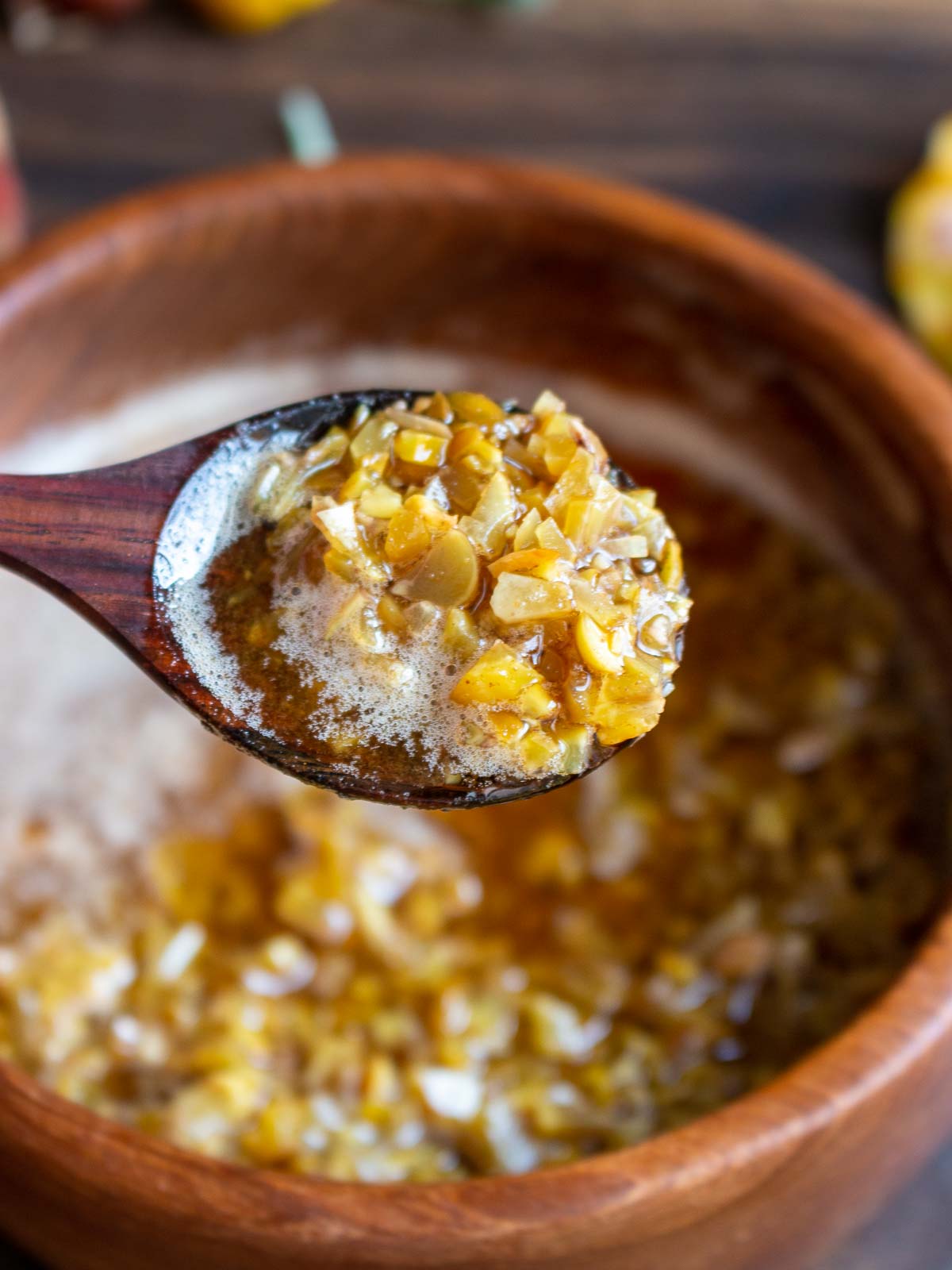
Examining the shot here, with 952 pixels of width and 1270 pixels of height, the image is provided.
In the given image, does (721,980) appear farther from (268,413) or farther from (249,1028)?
(268,413)

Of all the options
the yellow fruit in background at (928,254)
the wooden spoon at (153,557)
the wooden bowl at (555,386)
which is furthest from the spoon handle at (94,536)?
the yellow fruit in background at (928,254)

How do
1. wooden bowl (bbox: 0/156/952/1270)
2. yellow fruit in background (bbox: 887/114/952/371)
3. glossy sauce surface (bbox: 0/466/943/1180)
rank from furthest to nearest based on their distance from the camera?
1. yellow fruit in background (bbox: 887/114/952/371)
2. glossy sauce surface (bbox: 0/466/943/1180)
3. wooden bowl (bbox: 0/156/952/1270)

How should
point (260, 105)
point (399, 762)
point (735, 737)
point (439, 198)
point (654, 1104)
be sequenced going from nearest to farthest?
point (399, 762), point (654, 1104), point (439, 198), point (735, 737), point (260, 105)

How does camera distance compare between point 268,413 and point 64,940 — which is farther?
point 64,940

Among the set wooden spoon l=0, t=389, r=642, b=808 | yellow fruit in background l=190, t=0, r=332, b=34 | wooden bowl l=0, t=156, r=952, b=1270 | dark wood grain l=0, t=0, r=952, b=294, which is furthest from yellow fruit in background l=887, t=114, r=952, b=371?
wooden spoon l=0, t=389, r=642, b=808

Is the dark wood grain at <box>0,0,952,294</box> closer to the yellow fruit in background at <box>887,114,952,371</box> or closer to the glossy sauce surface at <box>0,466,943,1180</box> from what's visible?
the yellow fruit in background at <box>887,114,952,371</box>

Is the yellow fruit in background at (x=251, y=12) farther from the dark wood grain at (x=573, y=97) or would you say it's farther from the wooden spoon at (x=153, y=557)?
the wooden spoon at (x=153, y=557)

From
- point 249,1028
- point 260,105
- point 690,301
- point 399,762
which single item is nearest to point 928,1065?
point 399,762
